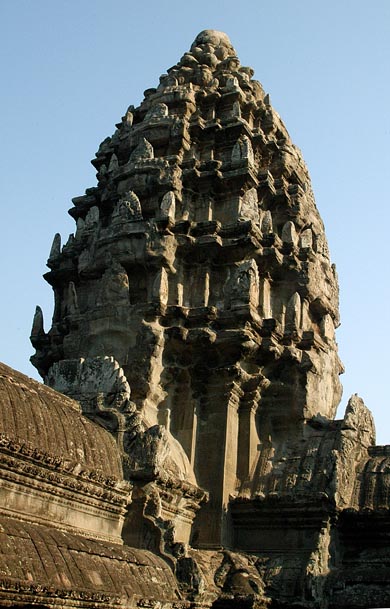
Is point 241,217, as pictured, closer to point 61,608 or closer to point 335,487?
point 335,487

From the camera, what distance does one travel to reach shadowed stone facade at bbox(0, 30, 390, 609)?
15711 mm

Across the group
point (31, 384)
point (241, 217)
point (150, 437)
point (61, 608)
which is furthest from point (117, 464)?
point (241, 217)

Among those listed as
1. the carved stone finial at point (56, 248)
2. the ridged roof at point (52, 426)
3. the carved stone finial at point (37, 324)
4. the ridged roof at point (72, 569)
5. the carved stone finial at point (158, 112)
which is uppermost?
the carved stone finial at point (158, 112)

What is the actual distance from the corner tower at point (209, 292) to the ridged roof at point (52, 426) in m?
2.15

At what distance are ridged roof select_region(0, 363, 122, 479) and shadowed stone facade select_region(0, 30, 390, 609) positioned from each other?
0.07 metres

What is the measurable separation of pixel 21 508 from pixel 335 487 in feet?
24.3

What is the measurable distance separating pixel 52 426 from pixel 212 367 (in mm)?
6265

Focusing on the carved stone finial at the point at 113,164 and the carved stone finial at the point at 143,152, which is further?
the carved stone finial at the point at 113,164

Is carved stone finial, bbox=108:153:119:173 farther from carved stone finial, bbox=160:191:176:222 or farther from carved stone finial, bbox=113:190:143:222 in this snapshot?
carved stone finial, bbox=160:191:176:222

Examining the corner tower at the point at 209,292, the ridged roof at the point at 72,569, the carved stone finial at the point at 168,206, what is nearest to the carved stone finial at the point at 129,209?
the corner tower at the point at 209,292

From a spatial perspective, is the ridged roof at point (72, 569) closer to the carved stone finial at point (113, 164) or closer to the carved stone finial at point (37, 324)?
the carved stone finial at point (37, 324)

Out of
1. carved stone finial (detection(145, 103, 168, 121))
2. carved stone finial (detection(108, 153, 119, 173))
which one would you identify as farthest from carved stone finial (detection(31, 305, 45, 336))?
carved stone finial (detection(145, 103, 168, 121))

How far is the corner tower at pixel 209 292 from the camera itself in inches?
746

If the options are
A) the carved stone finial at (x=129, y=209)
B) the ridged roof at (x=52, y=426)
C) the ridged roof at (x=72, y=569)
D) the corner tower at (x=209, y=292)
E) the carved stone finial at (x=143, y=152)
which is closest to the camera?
the ridged roof at (x=72, y=569)
